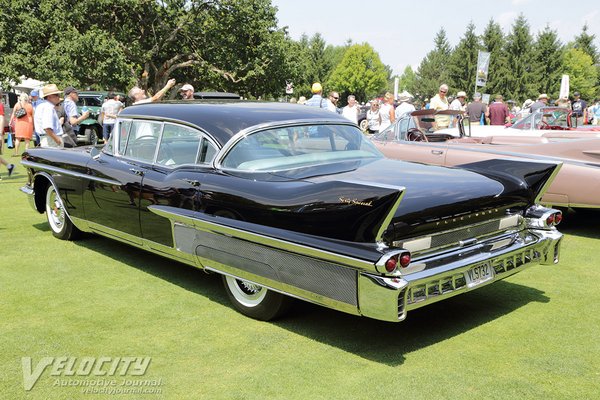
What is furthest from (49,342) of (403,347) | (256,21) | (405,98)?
(256,21)

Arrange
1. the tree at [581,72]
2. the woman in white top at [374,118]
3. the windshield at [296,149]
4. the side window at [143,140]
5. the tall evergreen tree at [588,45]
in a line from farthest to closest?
the tall evergreen tree at [588,45] → the tree at [581,72] → the woman in white top at [374,118] → the side window at [143,140] → the windshield at [296,149]

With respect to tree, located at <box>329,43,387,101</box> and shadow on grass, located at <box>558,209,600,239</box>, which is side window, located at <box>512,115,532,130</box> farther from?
tree, located at <box>329,43,387,101</box>

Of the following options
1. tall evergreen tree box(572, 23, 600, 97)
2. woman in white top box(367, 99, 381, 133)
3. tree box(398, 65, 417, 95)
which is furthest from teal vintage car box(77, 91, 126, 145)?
tree box(398, 65, 417, 95)

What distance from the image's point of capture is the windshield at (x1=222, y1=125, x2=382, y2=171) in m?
4.46

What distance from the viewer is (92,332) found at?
4086 millimetres

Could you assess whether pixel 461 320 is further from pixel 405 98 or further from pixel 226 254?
pixel 405 98

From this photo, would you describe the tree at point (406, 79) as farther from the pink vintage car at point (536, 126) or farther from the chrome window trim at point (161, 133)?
the chrome window trim at point (161, 133)

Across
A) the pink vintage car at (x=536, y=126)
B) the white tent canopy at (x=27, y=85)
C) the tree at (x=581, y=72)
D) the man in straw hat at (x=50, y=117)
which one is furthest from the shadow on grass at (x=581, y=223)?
the tree at (x=581, y=72)

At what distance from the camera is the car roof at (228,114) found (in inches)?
185

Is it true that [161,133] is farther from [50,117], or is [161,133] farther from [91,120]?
[91,120]

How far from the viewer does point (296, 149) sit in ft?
15.3

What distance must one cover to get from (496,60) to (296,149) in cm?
6894

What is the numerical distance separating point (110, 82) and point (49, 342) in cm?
2878

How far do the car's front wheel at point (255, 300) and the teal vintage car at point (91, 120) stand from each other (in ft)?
50.4
